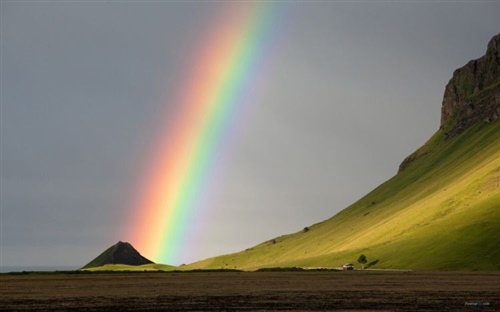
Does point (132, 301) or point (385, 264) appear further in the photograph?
point (385, 264)

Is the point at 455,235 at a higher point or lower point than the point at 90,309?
higher

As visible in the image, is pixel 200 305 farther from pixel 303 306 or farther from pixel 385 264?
pixel 385 264

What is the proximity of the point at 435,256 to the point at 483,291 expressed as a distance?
338 feet

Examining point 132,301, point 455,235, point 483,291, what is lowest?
point 483,291

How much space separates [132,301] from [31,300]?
12.2 meters

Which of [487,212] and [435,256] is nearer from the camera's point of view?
[435,256]

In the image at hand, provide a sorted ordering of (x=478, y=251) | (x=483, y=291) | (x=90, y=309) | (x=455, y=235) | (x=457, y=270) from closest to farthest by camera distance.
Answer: (x=90, y=309) → (x=483, y=291) → (x=457, y=270) → (x=478, y=251) → (x=455, y=235)

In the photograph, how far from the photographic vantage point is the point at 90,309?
2402 inches

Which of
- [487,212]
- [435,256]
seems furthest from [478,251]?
[487,212]

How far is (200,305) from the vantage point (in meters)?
63.9

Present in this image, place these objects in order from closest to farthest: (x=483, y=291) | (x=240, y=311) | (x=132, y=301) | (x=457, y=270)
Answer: (x=240, y=311), (x=132, y=301), (x=483, y=291), (x=457, y=270)

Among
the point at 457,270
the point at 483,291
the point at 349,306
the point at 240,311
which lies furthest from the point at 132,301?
the point at 457,270

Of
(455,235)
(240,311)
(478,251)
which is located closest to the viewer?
(240,311)

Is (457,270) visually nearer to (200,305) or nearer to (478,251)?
(478,251)
